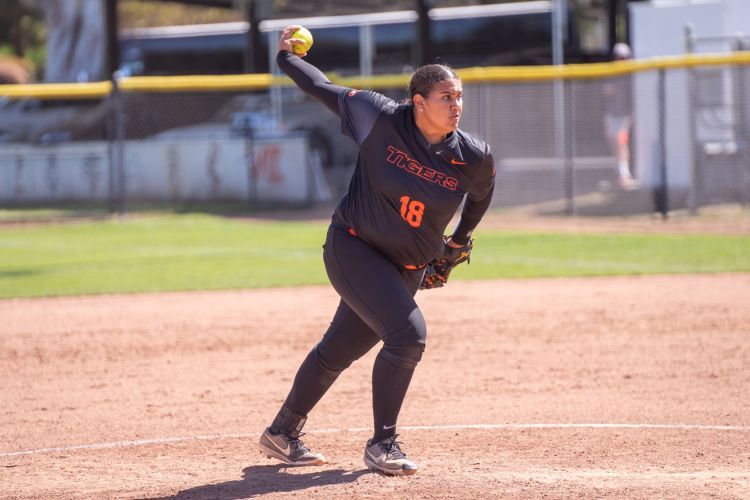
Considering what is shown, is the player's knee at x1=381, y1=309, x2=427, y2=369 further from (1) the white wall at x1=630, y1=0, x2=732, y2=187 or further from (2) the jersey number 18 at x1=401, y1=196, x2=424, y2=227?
(1) the white wall at x1=630, y1=0, x2=732, y2=187

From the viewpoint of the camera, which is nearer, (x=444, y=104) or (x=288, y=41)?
(x=444, y=104)

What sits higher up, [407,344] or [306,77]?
[306,77]

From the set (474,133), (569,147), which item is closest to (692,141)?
(569,147)

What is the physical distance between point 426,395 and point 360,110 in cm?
258

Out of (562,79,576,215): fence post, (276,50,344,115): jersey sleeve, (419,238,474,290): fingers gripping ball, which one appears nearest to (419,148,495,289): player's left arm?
(419,238,474,290): fingers gripping ball

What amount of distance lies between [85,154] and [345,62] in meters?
6.50

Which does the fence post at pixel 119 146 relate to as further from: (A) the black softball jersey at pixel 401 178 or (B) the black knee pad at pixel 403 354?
(B) the black knee pad at pixel 403 354

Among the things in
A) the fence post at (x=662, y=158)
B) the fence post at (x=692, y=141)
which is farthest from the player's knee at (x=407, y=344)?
the fence post at (x=692, y=141)

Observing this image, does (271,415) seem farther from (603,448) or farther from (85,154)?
(85,154)

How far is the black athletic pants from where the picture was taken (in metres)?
4.43

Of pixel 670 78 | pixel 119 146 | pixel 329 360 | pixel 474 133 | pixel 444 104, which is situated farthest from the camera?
pixel 474 133

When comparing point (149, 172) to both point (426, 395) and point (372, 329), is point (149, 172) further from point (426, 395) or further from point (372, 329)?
point (372, 329)

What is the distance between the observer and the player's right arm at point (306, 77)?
4691mm

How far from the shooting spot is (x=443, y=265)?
4918 millimetres
